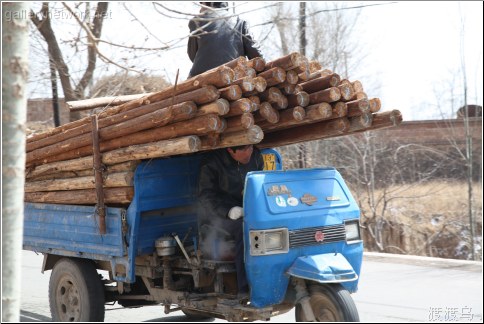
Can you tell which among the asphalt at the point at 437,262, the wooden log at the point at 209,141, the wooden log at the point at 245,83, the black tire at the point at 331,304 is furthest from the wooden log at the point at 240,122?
the asphalt at the point at 437,262

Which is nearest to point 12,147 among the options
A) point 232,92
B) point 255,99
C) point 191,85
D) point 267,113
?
point 232,92

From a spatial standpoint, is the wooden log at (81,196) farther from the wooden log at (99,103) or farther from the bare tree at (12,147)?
the bare tree at (12,147)

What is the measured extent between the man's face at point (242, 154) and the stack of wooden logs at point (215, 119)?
246mm

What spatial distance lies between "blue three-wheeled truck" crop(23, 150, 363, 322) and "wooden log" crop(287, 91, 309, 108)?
612 mm

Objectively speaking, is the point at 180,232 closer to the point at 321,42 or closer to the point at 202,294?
the point at 202,294

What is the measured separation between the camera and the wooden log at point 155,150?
5.67m

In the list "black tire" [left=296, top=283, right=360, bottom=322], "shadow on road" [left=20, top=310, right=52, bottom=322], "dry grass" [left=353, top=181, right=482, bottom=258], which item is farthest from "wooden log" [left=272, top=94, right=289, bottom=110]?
"dry grass" [left=353, top=181, right=482, bottom=258]

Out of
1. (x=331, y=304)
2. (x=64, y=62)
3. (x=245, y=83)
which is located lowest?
(x=331, y=304)

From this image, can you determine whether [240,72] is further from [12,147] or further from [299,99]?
[12,147]

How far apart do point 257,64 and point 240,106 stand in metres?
0.52

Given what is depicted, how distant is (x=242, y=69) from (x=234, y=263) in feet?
5.70

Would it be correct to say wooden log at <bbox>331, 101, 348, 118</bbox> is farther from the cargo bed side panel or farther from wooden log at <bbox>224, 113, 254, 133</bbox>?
the cargo bed side panel

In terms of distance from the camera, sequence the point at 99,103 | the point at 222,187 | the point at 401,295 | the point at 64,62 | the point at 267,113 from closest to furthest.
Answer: the point at 267,113, the point at 222,187, the point at 99,103, the point at 401,295, the point at 64,62

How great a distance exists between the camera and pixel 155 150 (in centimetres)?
602
